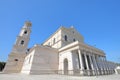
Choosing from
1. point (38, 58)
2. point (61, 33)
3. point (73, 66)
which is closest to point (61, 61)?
point (73, 66)

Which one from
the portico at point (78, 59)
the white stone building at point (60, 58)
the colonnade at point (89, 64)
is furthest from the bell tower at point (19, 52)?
the colonnade at point (89, 64)

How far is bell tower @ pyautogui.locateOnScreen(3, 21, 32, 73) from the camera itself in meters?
25.9

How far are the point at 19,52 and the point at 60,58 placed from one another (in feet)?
51.8

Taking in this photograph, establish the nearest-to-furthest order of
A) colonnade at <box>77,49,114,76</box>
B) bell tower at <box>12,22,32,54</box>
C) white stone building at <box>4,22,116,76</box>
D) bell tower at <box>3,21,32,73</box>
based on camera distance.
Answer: colonnade at <box>77,49,114,76</box> → white stone building at <box>4,22,116,76</box> → bell tower at <box>3,21,32,73</box> → bell tower at <box>12,22,32,54</box>

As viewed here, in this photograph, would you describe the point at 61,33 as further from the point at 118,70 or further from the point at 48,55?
the point at 118,70

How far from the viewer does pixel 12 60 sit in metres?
26.9

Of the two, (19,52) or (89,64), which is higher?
(19,52)

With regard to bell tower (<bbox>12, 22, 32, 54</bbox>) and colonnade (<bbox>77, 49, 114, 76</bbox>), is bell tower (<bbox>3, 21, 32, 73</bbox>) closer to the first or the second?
bell tower (<bbox>12, 22, 32, 54</bbox>)

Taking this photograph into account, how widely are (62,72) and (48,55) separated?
550 cm

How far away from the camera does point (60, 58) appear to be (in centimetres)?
2230

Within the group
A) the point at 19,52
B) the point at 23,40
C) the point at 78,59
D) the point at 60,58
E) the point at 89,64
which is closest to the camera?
the point at 78,59

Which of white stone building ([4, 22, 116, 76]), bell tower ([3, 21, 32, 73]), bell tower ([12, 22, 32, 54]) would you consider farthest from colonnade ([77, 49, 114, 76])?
bell tower ([12, 22, 32, 54])

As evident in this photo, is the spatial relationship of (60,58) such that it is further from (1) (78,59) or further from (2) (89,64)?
(2) (89,64)

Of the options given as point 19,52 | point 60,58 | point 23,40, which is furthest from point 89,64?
point 23,40
